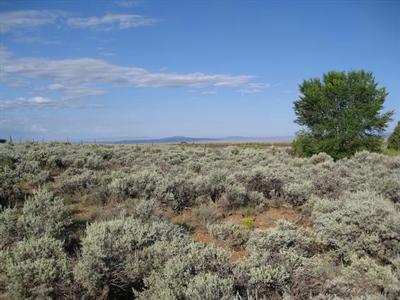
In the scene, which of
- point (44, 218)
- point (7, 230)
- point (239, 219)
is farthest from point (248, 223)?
point (7, 230)

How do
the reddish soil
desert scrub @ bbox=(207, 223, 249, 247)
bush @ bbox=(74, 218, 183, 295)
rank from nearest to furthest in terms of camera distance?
bush @ bbox=(74, 218, 183, 295), desert scrub @ bbox=(207, 223, 249, 247), the reddish soil

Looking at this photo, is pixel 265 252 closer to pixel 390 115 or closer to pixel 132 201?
pixel 132 201

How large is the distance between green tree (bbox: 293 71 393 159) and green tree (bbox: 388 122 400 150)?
54.6 feet

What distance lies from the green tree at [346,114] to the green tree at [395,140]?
54.6 ft

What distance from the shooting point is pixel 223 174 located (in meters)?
13.1

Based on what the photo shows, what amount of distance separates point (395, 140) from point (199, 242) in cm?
4356

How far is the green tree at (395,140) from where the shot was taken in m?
42.8

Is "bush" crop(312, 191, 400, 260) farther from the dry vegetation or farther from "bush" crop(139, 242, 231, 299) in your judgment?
"bush" crop(139, 242, 231, 299)

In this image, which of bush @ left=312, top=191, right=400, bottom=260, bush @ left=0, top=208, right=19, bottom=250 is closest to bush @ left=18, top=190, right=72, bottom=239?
bush @ left=0, top=208, right=19, bottom=250

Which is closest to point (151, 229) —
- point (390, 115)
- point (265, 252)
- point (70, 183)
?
point (265, 252)

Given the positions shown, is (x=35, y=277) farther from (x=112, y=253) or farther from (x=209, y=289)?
(x=209, y=289)

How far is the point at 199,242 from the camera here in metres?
6.30

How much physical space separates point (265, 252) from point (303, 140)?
80.3 feet

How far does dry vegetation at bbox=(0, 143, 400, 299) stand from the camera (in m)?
5.04
